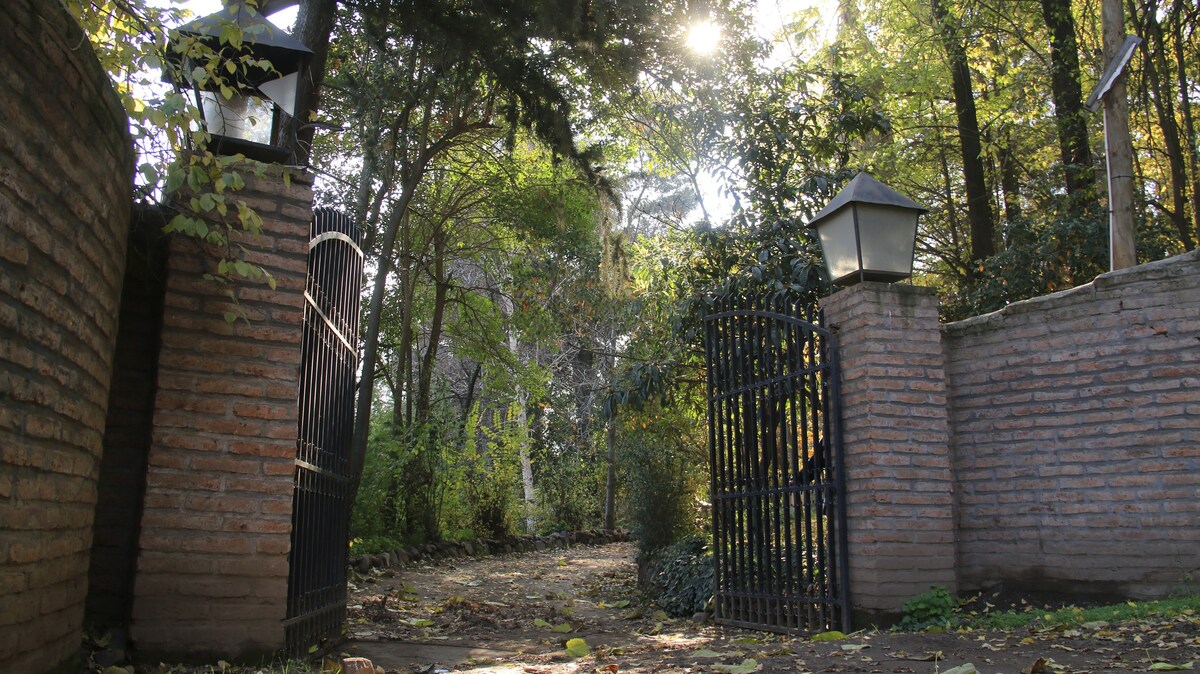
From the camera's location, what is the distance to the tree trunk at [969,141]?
482 inches

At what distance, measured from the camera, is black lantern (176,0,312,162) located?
4629mm

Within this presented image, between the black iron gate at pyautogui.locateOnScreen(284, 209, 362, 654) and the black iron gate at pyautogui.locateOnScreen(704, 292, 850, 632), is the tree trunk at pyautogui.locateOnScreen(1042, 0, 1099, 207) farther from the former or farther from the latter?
the black iron gate at pyautogui.locateOnScreen(284, 209, 362, 654)

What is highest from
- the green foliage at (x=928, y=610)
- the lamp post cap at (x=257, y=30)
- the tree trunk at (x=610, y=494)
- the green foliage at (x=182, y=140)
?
the lamp post cap at (x=257, y=30)

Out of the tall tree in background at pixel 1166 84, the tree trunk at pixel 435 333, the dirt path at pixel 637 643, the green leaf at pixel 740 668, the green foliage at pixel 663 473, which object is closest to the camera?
the dirt path at pixel 637 643

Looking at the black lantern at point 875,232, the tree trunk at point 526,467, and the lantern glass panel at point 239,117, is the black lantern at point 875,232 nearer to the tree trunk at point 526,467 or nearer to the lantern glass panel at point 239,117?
the lantern glass panel at point 239,117

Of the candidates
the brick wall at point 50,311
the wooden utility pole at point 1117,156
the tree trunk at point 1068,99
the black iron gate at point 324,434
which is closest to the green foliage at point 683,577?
the black iron gate at point 324,434

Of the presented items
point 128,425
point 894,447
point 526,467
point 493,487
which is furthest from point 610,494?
point 128,425

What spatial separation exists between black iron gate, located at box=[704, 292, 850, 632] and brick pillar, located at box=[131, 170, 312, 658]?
10.8 ft

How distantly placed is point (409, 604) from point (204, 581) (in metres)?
4.51

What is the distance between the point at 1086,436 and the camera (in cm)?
550

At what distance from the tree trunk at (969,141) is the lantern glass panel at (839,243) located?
277 inches

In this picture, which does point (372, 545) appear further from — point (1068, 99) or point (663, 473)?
point (1068, 99)

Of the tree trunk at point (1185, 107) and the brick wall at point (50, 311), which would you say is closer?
the brick wall at point (50, 311)

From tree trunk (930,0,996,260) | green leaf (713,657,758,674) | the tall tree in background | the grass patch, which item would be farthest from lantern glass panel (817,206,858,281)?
tree trunk (930,0,996,260)
